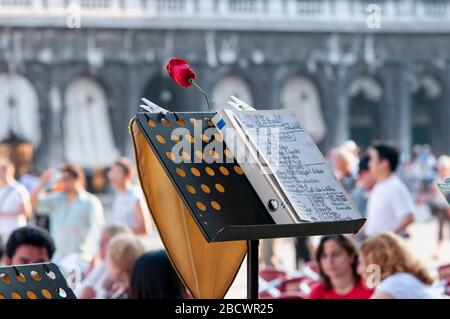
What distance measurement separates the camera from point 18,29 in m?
→ 29.7

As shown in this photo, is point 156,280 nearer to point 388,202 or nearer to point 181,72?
point 181,72

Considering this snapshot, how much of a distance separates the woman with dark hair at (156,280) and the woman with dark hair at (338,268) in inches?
49.3

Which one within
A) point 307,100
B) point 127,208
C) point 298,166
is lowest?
point 307,100

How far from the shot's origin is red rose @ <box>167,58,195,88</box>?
10.7 ft

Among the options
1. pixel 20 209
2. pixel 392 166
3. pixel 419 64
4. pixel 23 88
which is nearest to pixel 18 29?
pixel 23 88

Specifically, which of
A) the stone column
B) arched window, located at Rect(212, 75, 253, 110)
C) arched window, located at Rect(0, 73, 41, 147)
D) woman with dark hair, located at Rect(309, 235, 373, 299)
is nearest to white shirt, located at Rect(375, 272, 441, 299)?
woman with dark hair, located at Rect(309, 235, 373, 299)

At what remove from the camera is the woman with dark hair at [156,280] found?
4.54 meters

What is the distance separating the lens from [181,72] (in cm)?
326

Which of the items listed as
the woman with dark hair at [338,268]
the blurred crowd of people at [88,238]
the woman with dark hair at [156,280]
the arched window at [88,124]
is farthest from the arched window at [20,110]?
the woman with dark hair at [156,280]

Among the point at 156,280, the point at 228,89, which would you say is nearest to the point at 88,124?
the point at 228,89

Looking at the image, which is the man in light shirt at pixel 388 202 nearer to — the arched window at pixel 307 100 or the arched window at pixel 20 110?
the arched window at pixel 20 110

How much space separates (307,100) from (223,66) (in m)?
2.82
